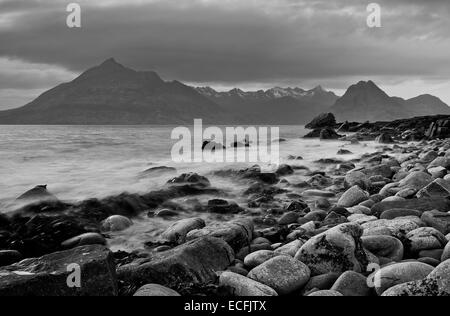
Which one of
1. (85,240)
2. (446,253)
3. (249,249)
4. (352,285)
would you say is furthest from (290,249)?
(85,240)

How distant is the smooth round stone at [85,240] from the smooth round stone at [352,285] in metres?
4.14

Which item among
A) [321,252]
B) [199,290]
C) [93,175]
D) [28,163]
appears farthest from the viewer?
[28,163]

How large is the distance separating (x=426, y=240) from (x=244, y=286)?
8.92 feet

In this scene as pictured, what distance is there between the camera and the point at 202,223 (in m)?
7.66

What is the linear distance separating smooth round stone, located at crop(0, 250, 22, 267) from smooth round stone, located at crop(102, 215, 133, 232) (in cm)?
185

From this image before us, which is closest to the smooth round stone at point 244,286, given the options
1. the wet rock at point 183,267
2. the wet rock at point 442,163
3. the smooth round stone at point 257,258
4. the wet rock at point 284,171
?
the wet rock at point 183,267

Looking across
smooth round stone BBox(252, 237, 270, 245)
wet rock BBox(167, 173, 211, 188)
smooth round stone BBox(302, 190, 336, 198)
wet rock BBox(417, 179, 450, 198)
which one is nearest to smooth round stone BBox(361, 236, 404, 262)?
smooth round stone BBox(252, 237, 270, 245)

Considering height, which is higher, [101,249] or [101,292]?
[101,249]

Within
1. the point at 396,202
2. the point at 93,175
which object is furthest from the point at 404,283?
the point at 93,175

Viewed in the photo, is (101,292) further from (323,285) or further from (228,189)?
(228,189)

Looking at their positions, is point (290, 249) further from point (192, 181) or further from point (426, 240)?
point (192, 181)

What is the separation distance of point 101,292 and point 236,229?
8.85ft

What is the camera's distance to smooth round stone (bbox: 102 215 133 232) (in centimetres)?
808

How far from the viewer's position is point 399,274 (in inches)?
181
